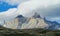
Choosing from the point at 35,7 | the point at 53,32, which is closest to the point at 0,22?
the point at 35,7

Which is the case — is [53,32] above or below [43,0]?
below

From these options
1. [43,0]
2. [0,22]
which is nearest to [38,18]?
[43,0]

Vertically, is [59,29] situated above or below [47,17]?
below

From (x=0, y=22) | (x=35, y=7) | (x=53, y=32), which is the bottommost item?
(x=53, y=32)

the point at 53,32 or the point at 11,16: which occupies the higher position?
the point at 11,16

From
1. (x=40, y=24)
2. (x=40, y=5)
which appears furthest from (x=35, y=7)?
(x=40, y=24)

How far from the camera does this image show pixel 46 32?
3.09 metres

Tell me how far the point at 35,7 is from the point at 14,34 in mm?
581

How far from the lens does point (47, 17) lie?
313 cm

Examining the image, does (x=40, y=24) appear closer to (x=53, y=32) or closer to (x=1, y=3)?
(x=53, y=32)

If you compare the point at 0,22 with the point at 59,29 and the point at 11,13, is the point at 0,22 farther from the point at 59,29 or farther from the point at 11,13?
the point at 59,29

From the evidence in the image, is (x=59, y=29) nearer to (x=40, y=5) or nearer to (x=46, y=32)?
(x=46, y=32)

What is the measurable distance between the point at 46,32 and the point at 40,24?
0.17 m

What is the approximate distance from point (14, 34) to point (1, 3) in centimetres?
58
